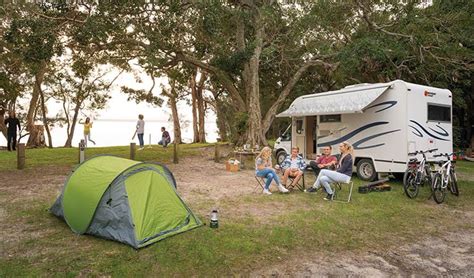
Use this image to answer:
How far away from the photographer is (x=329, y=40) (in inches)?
600

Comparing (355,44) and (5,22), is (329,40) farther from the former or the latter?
(5,22)

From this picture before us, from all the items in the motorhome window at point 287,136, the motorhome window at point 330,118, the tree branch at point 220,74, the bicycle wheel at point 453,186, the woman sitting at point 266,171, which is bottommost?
the bicycle wheel at point 453,186

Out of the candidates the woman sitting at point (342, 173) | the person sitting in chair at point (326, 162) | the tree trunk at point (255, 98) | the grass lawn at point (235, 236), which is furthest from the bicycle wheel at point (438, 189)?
the tree trunk at point (255, 98)

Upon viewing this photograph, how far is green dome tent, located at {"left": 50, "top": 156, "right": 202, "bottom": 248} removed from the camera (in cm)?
471

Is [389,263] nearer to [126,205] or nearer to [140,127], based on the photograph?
[126,205]

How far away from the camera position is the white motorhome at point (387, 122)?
29.3 ft

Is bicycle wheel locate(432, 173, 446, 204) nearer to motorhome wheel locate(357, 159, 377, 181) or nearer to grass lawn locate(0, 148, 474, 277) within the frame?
grass lawn locate(0, 148, 474, 277)

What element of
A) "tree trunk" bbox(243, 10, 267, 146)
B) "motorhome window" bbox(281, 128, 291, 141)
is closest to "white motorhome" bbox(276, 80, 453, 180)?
"motorhome window" bbox(281, 128, 291, 141)

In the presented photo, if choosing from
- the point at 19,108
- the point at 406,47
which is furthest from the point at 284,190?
the point at 19,108

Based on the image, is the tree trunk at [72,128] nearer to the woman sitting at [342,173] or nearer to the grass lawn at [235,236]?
the grass lawn at [235,236]

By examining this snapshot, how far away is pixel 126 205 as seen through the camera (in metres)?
4.79

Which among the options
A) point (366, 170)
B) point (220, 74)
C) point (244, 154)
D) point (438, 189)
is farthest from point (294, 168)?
point (220, 74)

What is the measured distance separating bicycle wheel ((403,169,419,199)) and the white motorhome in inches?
32.9

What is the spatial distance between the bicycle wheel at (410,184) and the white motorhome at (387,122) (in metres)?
0.84
